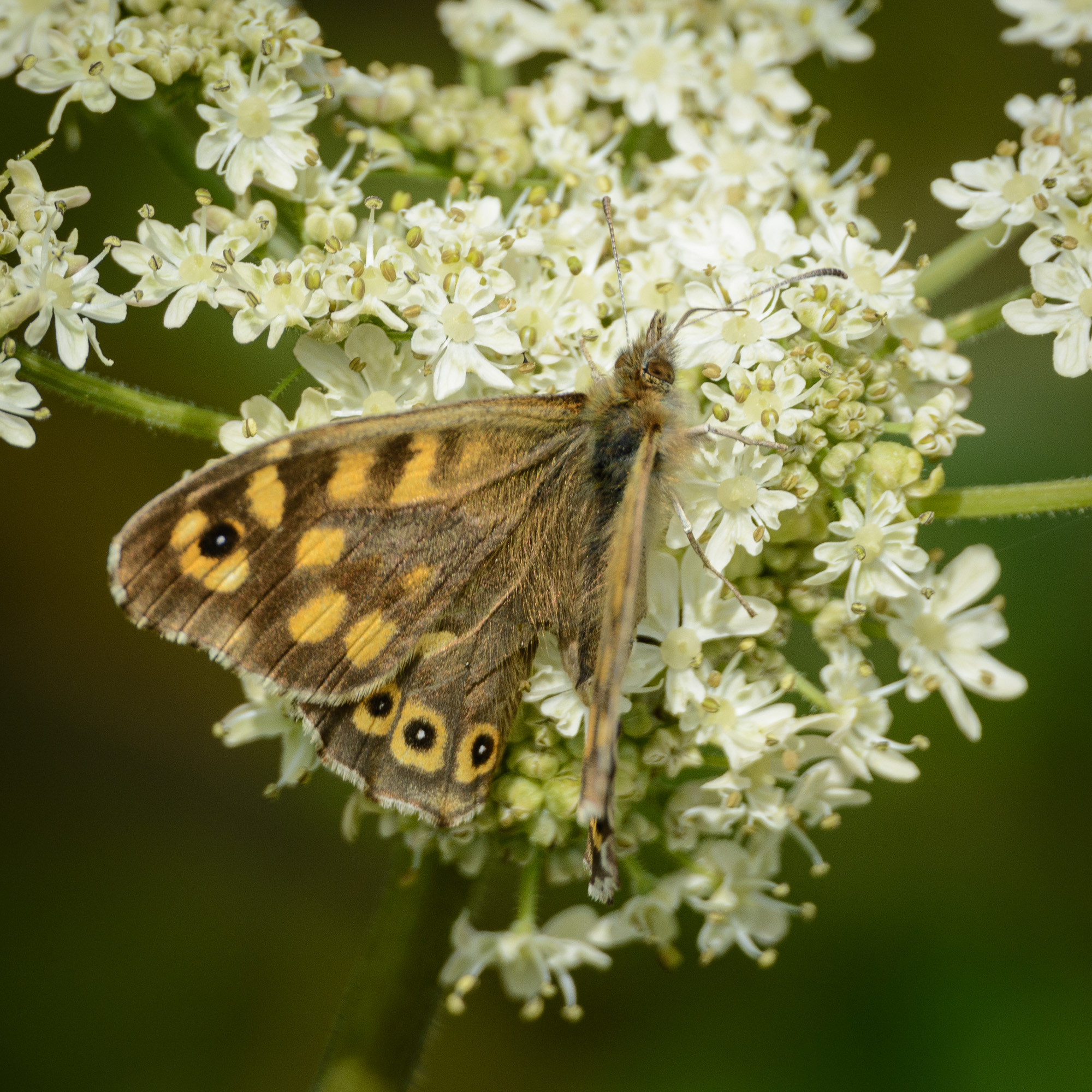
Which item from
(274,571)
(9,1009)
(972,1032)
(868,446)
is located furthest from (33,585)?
(972,1032)

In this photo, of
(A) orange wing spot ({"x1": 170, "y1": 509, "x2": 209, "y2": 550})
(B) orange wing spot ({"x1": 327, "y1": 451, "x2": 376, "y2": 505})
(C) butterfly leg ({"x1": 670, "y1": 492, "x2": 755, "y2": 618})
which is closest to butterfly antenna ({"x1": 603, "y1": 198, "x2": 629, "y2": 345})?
(C) butterfly leg ({"x1": 670, "y1": 492, "x2": 755, "y2": 618})

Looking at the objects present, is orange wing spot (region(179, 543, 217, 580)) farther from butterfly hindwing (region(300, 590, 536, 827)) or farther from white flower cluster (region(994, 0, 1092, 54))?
white flower cluster (region(994, 0, 1092, 54))

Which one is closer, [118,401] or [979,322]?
[118,401]

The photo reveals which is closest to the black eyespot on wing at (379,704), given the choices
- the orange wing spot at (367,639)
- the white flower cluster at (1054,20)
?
the orange wing spot at (367,639)

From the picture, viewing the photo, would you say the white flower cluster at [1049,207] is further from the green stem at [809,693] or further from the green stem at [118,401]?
the green stem at [118,401]

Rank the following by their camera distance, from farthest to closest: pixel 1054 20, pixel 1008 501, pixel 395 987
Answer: pixel 1054 20, pixel 395 987, pixel 1008 501

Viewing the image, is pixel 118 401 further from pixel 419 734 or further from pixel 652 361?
pixel 652 361

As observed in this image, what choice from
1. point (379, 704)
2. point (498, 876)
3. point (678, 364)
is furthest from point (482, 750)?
point (498, 876)
